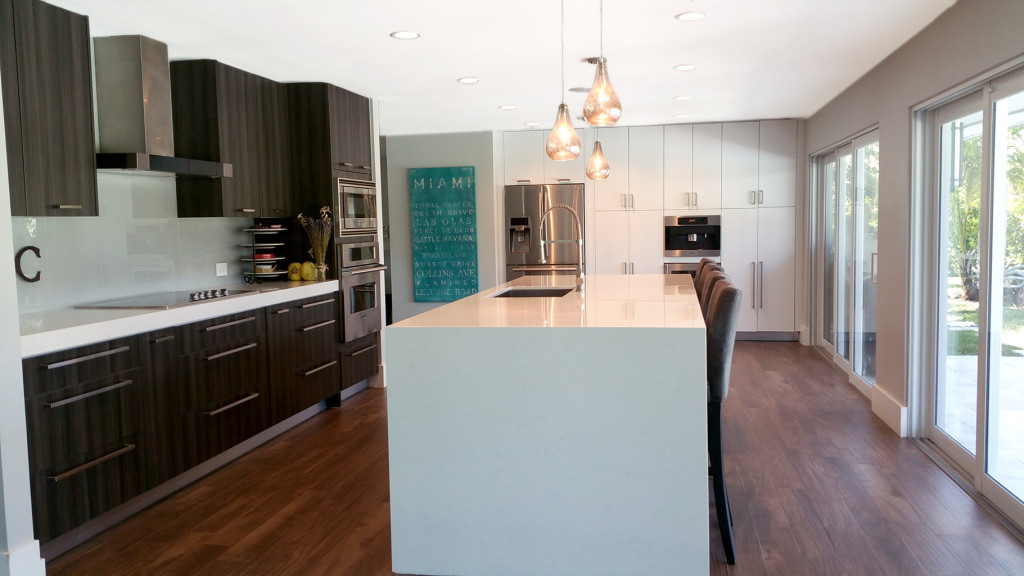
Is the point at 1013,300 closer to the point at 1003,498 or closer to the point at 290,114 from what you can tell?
the point at 1003,498

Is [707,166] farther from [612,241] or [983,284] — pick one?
[983,284]

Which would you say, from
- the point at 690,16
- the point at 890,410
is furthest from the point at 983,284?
the point at 690,16

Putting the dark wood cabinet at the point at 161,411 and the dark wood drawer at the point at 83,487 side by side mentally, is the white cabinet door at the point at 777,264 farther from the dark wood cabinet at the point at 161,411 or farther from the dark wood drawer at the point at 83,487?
the dark wood drawer at the point at 83,487

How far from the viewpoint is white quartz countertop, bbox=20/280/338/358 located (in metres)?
2.80

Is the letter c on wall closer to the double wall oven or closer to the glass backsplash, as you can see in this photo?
the glass backsplash

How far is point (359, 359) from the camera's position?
5.56 metres

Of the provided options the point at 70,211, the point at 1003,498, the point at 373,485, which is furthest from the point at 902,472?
the point at 70,211

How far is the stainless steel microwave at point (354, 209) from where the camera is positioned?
5.25 meters

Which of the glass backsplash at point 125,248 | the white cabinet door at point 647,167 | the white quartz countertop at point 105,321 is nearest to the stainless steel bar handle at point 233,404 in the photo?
the white quartz countertop at point 105,321

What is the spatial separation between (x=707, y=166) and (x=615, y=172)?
919 mm

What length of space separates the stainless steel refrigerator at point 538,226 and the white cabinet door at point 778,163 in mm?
1827

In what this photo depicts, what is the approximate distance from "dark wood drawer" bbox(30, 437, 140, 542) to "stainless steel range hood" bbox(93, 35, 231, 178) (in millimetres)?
1471

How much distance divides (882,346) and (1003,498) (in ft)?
5.64

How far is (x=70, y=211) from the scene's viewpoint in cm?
330
